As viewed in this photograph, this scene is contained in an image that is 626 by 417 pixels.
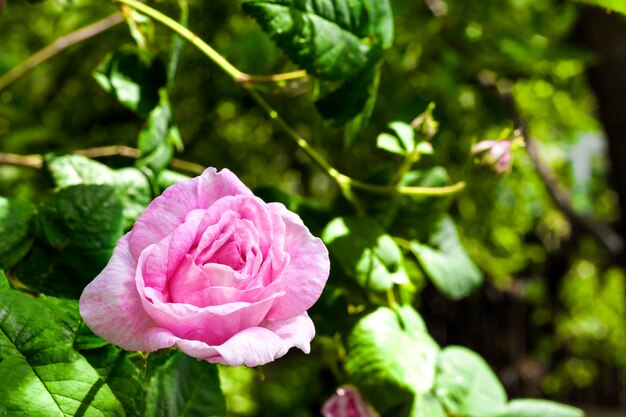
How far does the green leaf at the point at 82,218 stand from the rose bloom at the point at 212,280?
16cm

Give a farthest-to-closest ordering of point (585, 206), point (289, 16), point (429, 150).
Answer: point (585, 206) < point (429, 150) < point (289, 16)

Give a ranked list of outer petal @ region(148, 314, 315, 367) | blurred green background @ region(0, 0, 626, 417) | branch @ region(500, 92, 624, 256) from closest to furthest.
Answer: outer petal @ region(148, 314, 315, 367)
blurred green background @ region(0, 0, 626, 417)
branch @ region(500, 92, 624, 256)

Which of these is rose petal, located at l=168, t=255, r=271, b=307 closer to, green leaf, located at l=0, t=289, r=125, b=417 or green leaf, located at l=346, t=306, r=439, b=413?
green leaf, located at l=0, t=289, r=125, b=417

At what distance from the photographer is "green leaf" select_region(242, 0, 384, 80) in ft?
1.71

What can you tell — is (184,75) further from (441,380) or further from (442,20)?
(441,380)

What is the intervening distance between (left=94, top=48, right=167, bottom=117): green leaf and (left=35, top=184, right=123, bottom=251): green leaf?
115 mm

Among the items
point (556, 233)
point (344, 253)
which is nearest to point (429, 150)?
point (344, 253)

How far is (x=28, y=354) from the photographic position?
0.38 meters

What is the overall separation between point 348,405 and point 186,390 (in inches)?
6.3

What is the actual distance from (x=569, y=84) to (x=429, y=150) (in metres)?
1.14

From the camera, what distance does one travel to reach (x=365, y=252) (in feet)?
1.92

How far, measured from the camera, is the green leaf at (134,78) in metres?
0.62

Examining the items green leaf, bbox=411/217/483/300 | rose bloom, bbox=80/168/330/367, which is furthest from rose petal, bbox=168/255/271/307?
green leaf, bbox=411/217/483/300

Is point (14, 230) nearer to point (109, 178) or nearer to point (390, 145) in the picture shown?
point (109, 178)
